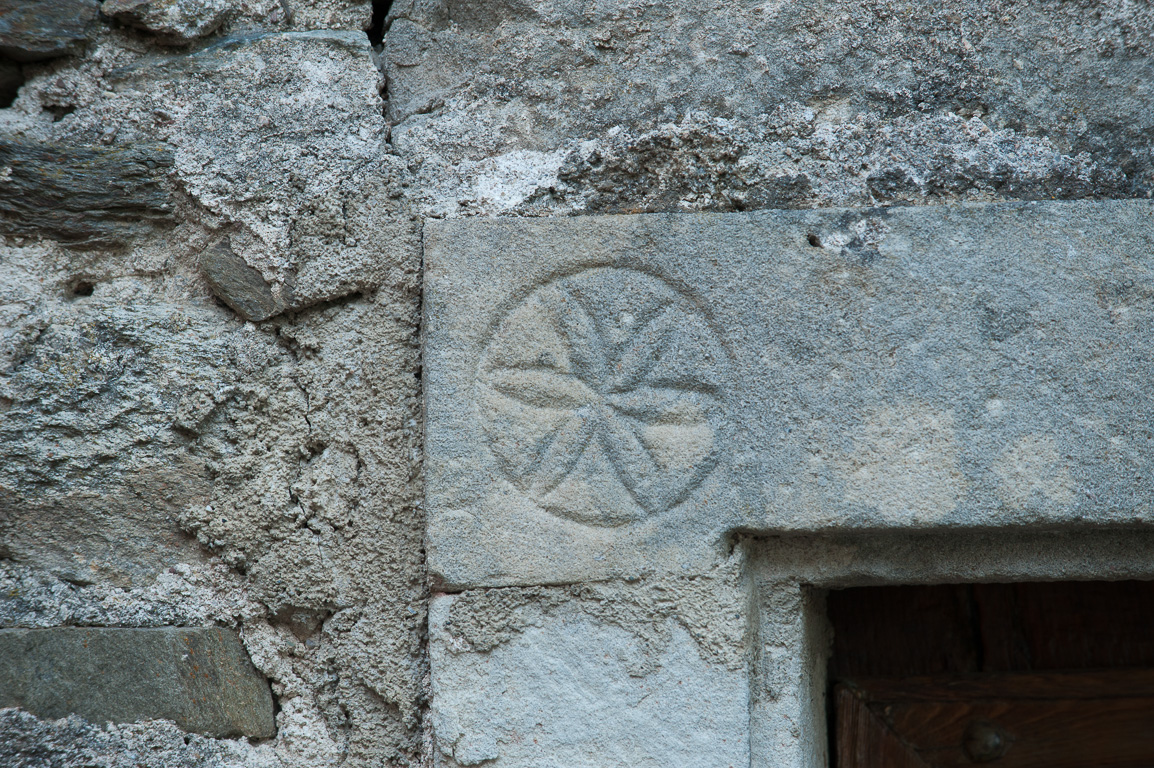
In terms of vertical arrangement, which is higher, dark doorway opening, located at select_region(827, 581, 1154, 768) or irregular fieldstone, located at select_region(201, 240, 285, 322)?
irregular fieldstone, located at select_region(201, 240, 285, 322)

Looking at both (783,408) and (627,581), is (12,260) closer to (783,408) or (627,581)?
(627,581)

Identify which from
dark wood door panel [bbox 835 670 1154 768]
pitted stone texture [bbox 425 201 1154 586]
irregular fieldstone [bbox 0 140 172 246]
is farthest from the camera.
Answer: dark wood door panel [bbox 835 670 1154 768]

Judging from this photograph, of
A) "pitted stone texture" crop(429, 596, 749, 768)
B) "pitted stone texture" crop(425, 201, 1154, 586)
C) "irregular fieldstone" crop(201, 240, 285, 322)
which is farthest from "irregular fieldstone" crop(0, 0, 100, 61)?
"pitted stone texture" crop(429, 596, 749, 768)

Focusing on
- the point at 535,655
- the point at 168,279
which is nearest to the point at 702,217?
the point at 535,655

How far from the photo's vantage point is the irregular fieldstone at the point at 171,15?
1.00m

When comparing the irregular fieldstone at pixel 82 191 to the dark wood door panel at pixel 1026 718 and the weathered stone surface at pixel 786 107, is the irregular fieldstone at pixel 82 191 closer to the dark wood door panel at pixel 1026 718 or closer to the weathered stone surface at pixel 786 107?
the weathered stone surface at pixel 786 107

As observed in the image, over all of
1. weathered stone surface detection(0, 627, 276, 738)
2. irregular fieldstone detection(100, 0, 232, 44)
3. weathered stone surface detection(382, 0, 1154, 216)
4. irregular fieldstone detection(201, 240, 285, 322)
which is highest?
irregular fieldstone detection(100, 0, 232, 44)

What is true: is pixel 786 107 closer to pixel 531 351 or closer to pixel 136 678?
pixel 531 351

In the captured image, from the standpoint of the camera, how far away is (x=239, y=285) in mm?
992

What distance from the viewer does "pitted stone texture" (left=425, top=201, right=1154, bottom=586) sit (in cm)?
85

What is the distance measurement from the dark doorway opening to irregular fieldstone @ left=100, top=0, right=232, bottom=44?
1.19 m

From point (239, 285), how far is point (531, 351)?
390 millimetres

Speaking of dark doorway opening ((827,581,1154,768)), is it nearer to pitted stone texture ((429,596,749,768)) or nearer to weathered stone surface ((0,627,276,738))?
pitted stone texture ((429,596,749,768))

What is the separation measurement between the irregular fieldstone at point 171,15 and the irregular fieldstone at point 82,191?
5.9 inches
